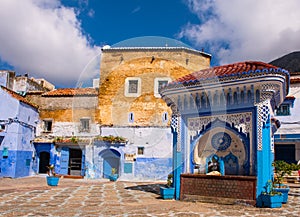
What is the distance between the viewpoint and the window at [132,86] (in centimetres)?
2215

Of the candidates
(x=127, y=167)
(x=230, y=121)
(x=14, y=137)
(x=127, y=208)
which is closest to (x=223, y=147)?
(x=230, y=121)

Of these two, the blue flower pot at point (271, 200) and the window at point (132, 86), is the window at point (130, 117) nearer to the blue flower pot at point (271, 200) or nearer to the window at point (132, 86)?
the window at point (132, 86)

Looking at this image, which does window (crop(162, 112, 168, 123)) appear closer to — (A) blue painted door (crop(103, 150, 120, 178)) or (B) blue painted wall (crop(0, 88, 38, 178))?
(A) blue painted door (crop(103, 150, 120, 178))

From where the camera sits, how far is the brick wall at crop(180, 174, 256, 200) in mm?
8625

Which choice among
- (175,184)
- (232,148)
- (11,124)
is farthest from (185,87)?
(11,124)

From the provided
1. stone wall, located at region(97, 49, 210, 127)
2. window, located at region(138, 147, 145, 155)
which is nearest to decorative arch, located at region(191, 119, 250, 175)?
window, located at region(138, 147, 145, 155)

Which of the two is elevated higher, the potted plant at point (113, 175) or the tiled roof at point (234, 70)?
the tiled roof at point (234, 70)

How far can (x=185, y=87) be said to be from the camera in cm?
998

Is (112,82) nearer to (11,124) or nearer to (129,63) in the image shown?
(129,63)

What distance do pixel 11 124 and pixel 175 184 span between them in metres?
13.5

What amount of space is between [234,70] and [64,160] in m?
14.9

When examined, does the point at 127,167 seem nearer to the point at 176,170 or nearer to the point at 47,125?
Result: the point at 47,125

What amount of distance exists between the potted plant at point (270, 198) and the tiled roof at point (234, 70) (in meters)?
3.00

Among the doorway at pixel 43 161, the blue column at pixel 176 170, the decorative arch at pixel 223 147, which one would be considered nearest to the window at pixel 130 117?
the doorway at pixel 43 161
